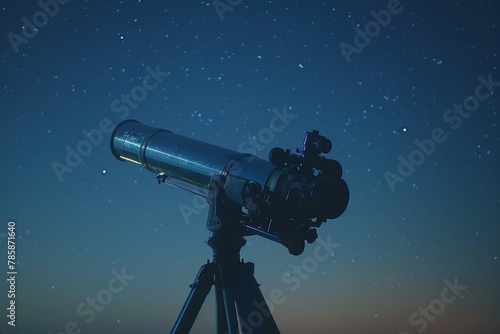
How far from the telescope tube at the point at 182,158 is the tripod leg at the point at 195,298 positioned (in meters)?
1.08

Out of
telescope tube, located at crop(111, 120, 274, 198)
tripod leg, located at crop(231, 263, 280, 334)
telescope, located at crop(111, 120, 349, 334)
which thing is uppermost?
telescope tube, located at crop(111, 120, 274, 198)

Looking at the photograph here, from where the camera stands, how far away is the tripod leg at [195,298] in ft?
15.9

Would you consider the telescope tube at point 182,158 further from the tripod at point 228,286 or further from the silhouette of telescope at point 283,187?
the tripod at point 228,286

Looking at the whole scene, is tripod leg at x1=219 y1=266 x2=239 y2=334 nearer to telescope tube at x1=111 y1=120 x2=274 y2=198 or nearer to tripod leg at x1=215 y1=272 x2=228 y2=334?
tripod leg at x1=215 y1=272 x2=228 y2=334

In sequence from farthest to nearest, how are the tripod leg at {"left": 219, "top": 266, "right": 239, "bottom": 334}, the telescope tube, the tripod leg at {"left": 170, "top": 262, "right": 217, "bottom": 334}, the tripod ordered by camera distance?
1. the telescope tube
2. the tripod leg at {"left": 170, "top": 262, "right": 217, "bottom": 334}
3. the tripod
4. the tripod leg at {"left": 219, "top": 266, "right": 239, "bottom": 334}

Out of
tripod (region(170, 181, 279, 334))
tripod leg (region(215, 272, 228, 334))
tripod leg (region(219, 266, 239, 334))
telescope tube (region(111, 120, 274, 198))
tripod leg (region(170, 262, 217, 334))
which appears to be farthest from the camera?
telescope tube (region(111, 120, 274, 198))

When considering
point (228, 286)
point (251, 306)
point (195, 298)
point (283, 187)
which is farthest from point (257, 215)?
point (195, 298)

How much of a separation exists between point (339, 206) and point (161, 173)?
2.72 m

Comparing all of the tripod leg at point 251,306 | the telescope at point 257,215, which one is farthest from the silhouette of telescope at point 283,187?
the tripod leg at point 251,306

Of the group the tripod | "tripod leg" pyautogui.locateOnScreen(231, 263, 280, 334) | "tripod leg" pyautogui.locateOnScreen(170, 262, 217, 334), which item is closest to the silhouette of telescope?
the tripod

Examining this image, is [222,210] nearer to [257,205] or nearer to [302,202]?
[257,205]

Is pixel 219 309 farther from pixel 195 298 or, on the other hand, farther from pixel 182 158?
pixel 182 158

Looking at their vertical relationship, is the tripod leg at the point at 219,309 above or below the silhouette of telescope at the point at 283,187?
below

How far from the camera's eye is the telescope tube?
18.5 ft
